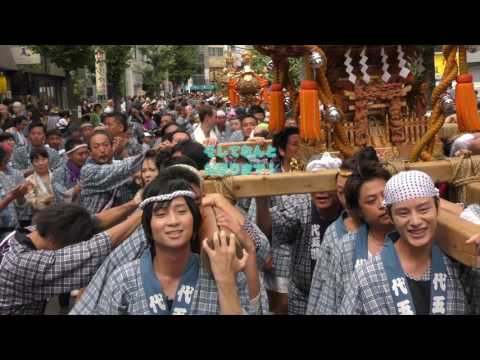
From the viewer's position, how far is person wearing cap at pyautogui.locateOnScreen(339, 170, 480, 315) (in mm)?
2162

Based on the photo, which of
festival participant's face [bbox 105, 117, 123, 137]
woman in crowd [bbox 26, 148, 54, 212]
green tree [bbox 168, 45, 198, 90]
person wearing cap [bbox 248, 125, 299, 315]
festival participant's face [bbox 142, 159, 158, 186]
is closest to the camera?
person wearing cap [bbox 248, 125, 299, 315]

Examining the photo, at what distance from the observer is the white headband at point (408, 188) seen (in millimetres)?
2152

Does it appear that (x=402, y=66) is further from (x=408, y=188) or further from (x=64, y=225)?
(x=64, y=225)

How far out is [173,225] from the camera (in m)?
2.16

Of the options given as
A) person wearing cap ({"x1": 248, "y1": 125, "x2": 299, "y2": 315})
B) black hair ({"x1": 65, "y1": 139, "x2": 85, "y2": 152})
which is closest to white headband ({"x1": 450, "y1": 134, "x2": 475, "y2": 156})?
person wearing cap ({"x1": 248, "y1": 125, "x2": 299, "y2": 315})

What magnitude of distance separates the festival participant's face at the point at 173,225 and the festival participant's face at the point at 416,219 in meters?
0.73

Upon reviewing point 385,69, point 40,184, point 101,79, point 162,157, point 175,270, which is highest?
point 101,79

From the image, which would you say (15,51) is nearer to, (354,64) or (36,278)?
(354,64)

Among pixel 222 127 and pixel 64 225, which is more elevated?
pixel 64 225

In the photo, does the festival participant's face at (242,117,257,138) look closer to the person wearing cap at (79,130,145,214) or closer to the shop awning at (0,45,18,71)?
the person wearing cap at (79,130,145,214)

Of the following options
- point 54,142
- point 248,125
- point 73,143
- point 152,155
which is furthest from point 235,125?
point 152,155

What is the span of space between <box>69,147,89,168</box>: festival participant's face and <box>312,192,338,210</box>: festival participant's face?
3.10 m

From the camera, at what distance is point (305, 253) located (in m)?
3.32

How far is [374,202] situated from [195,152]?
1539mm
